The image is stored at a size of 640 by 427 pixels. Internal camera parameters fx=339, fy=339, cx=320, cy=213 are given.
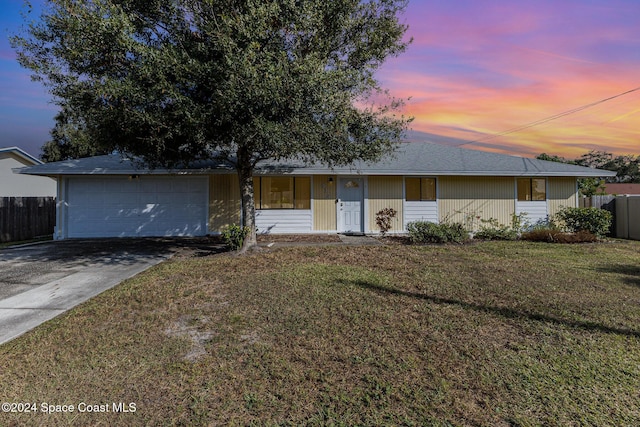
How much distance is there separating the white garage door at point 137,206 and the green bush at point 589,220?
13.2 m

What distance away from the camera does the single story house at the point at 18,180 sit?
58.2ft

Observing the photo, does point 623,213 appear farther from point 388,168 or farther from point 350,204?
point 350,204

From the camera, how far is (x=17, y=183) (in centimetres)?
1819

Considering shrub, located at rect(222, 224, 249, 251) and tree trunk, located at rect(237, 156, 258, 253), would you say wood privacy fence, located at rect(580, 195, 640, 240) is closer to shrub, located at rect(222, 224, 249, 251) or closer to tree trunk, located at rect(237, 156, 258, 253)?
tree trunk, located at rect(237, 156, 258, 253)

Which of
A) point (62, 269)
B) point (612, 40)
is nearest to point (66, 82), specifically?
point (62, 269)

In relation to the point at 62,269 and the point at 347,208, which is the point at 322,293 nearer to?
the point at 62,269

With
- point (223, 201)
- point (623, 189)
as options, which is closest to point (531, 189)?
point (223, 201)

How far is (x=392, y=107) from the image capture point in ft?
28.1

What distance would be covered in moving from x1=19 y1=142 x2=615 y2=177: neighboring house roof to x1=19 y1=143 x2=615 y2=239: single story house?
0.04 meters

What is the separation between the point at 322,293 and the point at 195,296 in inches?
76.8

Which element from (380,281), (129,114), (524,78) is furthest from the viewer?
(524,78)

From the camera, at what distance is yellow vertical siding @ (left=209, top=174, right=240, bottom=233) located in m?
12.8

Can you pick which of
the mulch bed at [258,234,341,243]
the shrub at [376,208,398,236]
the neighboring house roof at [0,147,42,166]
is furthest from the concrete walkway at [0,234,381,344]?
the neighboring house roof at [0,147,42,166]

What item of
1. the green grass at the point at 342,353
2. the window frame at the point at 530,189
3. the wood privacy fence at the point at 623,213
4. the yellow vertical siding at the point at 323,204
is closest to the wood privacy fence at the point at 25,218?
the green grass at the point at 342,353
